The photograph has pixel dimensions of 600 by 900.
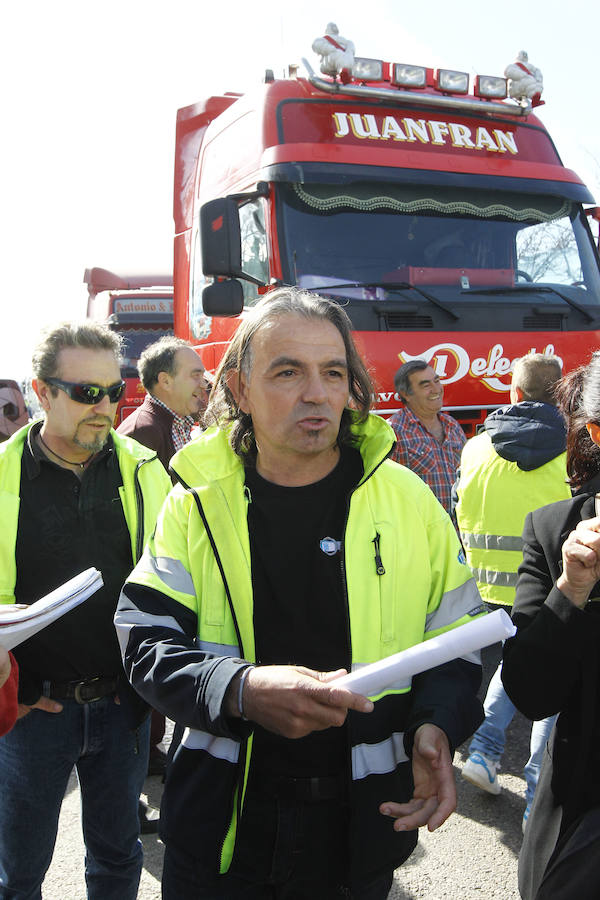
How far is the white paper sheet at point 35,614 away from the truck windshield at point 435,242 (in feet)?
10.9

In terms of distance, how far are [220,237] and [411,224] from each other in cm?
130

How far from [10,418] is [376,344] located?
2.33 m

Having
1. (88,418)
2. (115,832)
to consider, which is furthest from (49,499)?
(115,832)

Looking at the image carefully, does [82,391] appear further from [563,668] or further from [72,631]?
[563,668]

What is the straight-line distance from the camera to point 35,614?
61.8 inches

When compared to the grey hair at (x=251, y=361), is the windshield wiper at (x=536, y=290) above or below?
above

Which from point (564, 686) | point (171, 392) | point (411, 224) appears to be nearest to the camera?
point (564, 686)

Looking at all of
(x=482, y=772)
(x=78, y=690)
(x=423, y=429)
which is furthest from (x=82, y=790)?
(x=423, y=429)

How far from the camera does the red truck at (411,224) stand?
4.70 meters

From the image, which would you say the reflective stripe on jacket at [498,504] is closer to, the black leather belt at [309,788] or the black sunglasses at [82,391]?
the black sunglasses at [82,391]

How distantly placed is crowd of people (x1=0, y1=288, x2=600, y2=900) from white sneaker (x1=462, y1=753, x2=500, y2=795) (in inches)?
64.8

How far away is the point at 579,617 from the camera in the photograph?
4.93ft

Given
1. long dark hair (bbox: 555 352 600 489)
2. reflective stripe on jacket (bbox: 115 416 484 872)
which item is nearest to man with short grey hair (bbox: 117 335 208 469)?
reflective stripe on jacket (bbox: 115 416 484 872)

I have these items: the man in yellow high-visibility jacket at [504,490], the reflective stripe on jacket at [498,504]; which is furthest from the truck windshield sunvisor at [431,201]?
the reflective stripe on jacket at [498,504]
